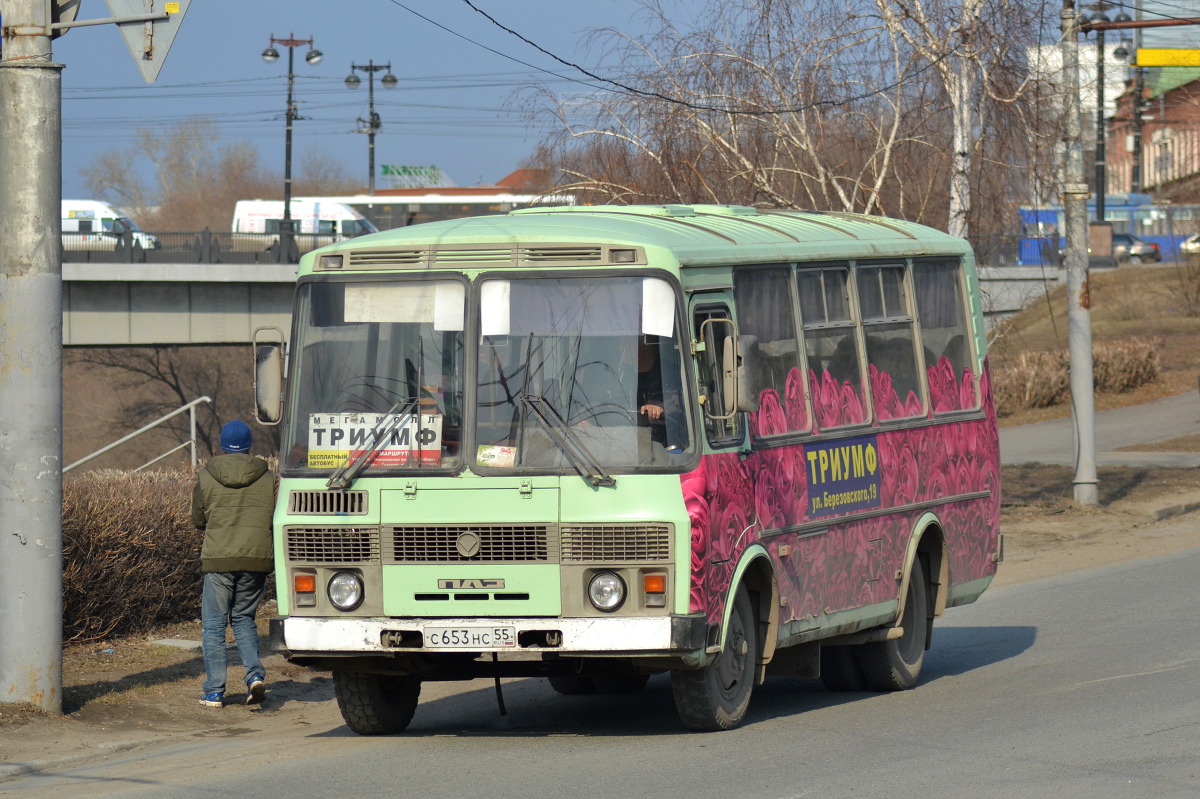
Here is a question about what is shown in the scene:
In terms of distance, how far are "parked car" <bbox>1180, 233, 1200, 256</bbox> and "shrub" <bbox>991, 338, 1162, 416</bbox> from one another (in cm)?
1062

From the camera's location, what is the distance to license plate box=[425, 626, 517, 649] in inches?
320

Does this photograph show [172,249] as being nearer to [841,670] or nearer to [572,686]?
[572,686]

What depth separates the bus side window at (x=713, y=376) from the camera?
8.40 meters

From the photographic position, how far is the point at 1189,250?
50.9 m

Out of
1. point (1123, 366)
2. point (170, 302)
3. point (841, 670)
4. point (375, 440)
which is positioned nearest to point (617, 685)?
point (841, 670)

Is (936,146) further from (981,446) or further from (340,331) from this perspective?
(340,331)

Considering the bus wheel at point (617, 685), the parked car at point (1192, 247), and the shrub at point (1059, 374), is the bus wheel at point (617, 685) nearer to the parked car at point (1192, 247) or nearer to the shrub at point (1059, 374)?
the shrub at point (1059, 374)

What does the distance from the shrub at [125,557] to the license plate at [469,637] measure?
390 centimetres

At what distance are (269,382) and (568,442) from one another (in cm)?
161

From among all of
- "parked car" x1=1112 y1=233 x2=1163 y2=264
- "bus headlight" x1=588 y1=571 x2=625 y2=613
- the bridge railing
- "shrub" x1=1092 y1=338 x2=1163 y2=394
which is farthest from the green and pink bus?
"parked car" x1=1112 y1=233 x2=1163 y2=264

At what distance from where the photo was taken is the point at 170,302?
127ft

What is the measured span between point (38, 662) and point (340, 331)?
2.52m

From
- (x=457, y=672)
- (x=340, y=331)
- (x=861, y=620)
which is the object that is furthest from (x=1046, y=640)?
(x=340, y=331)

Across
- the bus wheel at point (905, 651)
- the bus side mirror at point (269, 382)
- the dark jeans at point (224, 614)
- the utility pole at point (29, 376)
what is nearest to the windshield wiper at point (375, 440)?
the bus side mirror at point (269, 382)
